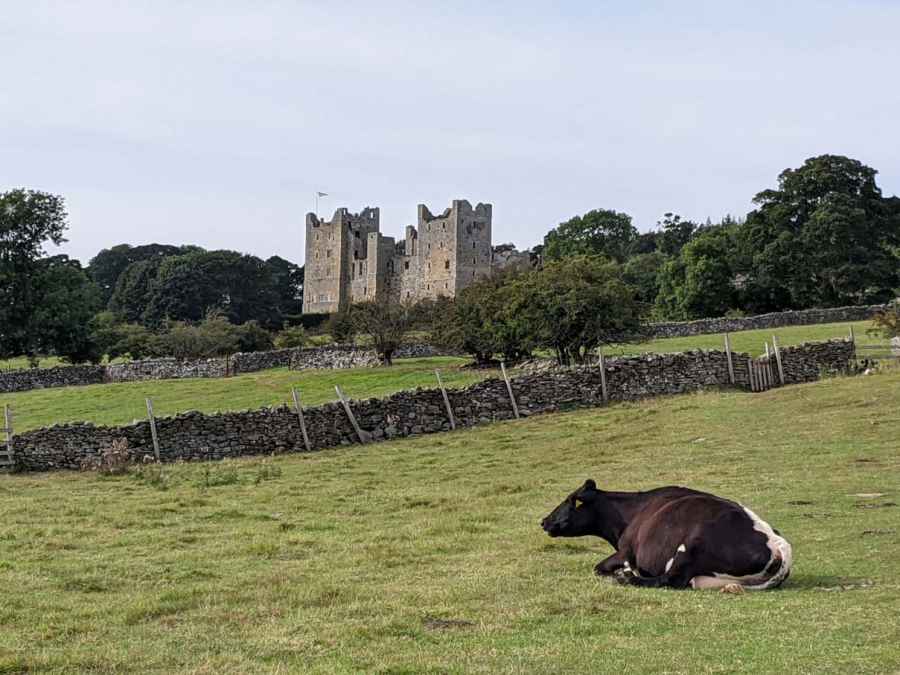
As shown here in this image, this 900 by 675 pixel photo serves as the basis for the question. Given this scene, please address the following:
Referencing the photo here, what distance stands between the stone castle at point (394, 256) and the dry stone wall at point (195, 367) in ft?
172

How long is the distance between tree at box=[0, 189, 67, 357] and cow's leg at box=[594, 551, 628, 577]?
56.5 metres

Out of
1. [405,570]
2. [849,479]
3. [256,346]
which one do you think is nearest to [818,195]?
[256,346]

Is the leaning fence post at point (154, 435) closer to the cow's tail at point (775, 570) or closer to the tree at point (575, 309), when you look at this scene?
the tree at point (575, 309)

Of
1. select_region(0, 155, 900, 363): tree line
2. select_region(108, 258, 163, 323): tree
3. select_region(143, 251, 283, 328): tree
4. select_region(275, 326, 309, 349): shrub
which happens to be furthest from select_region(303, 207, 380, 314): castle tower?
select_region(275, 326, 309, 349): shrub

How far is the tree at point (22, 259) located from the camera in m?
59.9

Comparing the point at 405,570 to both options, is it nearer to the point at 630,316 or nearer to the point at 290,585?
the point at 290,585

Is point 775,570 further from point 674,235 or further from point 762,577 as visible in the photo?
point 674,235

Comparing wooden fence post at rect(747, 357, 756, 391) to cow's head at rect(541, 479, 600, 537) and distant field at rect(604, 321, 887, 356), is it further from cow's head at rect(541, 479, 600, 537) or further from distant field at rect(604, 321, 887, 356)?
cow's head at rect(541, 479, 600, 537)

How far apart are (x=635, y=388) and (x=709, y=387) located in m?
2.26

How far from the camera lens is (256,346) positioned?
68000 mm

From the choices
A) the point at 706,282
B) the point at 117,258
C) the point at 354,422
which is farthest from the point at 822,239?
the point at 117,258

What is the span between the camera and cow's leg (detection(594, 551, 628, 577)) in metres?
9.38

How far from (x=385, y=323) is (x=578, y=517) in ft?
121

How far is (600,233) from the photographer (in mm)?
119250
